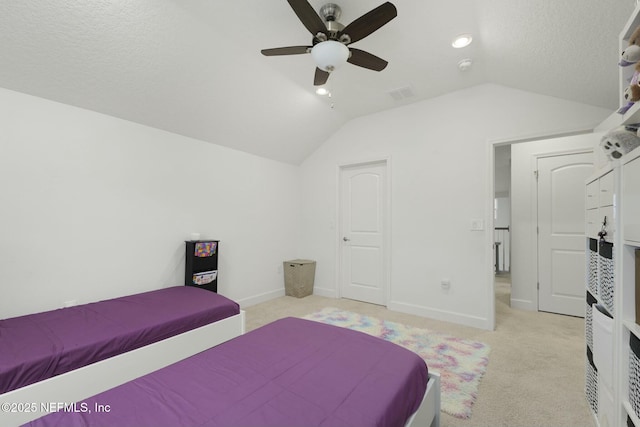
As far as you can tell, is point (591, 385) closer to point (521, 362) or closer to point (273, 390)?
point (521, 362)

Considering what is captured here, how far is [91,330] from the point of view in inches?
67.6

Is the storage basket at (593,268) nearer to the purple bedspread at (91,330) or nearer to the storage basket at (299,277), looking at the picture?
the purple bedspread at (91,330)

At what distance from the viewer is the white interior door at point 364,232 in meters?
3.83

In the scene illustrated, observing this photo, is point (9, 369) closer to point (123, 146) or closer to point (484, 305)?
point (123, 146)

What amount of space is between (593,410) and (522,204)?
2.72 meters

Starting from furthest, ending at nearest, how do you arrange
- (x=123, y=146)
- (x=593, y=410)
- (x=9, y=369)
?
(x=123, y=146), (x=593, y=410), (x=9, y=369)

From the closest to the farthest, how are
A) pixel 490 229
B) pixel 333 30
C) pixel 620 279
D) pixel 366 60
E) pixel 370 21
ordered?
pixel 620 279 → pixel 370 21 → pixel 333 30 → pixel 366 60 → pixel 490 229

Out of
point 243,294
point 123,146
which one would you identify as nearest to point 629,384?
point 243,294

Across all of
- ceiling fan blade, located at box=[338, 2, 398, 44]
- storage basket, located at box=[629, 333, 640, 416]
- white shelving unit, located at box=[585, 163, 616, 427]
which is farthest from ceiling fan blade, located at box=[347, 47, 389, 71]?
storage basket, located at box=[629, 333, 640, 416]

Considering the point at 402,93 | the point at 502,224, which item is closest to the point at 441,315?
the point at 402,93

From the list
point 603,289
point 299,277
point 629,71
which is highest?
point 629,71

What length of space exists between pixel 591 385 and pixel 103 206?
3.99 meters

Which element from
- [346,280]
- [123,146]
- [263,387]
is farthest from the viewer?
[346,280]

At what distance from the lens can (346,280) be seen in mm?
4137
